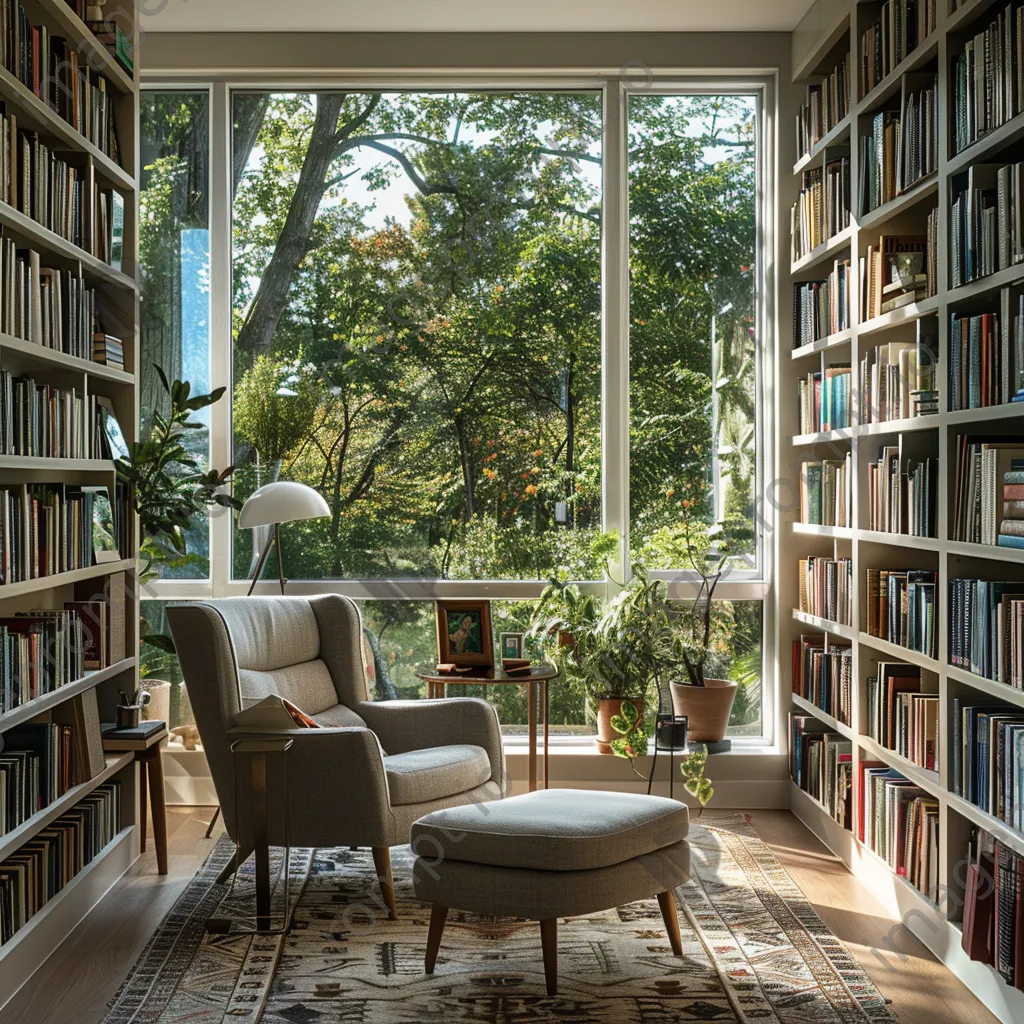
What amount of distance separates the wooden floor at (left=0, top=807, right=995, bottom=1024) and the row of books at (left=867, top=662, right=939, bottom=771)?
20.9 inches

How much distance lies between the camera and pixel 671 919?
10.5ft

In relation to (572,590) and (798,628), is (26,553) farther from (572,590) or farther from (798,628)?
(798,628)

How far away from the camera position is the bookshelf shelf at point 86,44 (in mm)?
3439

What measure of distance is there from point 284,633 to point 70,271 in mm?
1424

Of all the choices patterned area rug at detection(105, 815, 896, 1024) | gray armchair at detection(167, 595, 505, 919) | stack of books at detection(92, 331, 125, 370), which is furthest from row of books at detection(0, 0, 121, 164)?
patterned area rug at detection(105, 815, 896, 1024)

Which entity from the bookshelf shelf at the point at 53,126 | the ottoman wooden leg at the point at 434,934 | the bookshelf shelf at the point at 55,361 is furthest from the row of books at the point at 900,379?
the bookshelf shelf at the point at 53,126

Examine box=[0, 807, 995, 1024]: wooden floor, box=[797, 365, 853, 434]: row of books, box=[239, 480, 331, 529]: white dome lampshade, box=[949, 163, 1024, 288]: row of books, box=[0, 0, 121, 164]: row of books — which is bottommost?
box=[0, 807, 995, 1024]: wooden floor

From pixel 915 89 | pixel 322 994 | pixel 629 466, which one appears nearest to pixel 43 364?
pixel 322 994

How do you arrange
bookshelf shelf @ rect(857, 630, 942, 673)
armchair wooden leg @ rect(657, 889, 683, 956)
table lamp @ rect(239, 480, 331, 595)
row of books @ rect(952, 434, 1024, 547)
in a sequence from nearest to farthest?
row of books @ rect(952, 434, 1024, 547) → armchair wooden leg @ rect(657, 889, 683, 956) → bookshelf shelf @ rect(857, 630, 942, 673) → table lamp @ rect(239, 480, 331, 595)

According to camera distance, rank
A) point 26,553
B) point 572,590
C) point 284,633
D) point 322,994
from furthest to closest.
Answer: point 572,590 → point 284,633 → point 26,553 → point 322,994

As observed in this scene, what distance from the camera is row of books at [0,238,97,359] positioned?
3049 millimetres

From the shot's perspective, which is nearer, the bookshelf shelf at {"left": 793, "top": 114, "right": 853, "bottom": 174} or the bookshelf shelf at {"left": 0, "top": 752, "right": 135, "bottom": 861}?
the bookshelf shelf at {"left": 0, "top": 752, "right": 135, "bottom": 861}

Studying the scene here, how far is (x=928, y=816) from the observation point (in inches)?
132

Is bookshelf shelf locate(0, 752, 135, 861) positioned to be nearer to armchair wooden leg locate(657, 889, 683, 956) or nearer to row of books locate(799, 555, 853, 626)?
armchair wooden leg locate(657, 889, 683, 956)
